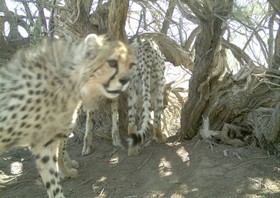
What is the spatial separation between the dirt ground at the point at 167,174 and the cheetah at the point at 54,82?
104 centimetres

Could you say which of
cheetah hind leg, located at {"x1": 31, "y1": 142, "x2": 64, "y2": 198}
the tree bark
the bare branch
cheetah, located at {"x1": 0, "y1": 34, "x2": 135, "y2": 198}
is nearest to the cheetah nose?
cheetah, located at {"x1": 0, "y1": 34, "x2": 135, "y2": 198}

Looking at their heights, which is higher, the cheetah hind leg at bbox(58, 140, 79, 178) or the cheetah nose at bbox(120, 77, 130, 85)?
the cheetah nose at bbox(120, 77, 130, 85)

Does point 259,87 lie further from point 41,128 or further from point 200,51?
point 41,128

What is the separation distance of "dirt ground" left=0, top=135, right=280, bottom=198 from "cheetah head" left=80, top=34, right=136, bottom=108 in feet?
3.58

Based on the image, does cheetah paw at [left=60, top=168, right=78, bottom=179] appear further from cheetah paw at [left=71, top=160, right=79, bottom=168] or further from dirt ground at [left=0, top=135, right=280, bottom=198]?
cheetah paw at [left=71, top=160, right=79, bottom=168]

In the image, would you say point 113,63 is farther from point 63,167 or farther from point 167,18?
point 167,18

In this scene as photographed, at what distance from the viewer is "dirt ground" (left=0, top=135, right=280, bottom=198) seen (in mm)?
3592

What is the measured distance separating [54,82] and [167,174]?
4.90ft

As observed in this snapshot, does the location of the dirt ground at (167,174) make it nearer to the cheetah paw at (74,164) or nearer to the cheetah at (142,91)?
the cheetah paw at (74,164)

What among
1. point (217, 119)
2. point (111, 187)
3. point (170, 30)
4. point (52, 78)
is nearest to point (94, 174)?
point (111, 187)

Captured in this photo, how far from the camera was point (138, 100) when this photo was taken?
5.32 metres

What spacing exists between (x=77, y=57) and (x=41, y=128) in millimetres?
524

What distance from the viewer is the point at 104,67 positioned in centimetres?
299

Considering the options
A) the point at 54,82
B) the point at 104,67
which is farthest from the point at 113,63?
the point at 54,82
